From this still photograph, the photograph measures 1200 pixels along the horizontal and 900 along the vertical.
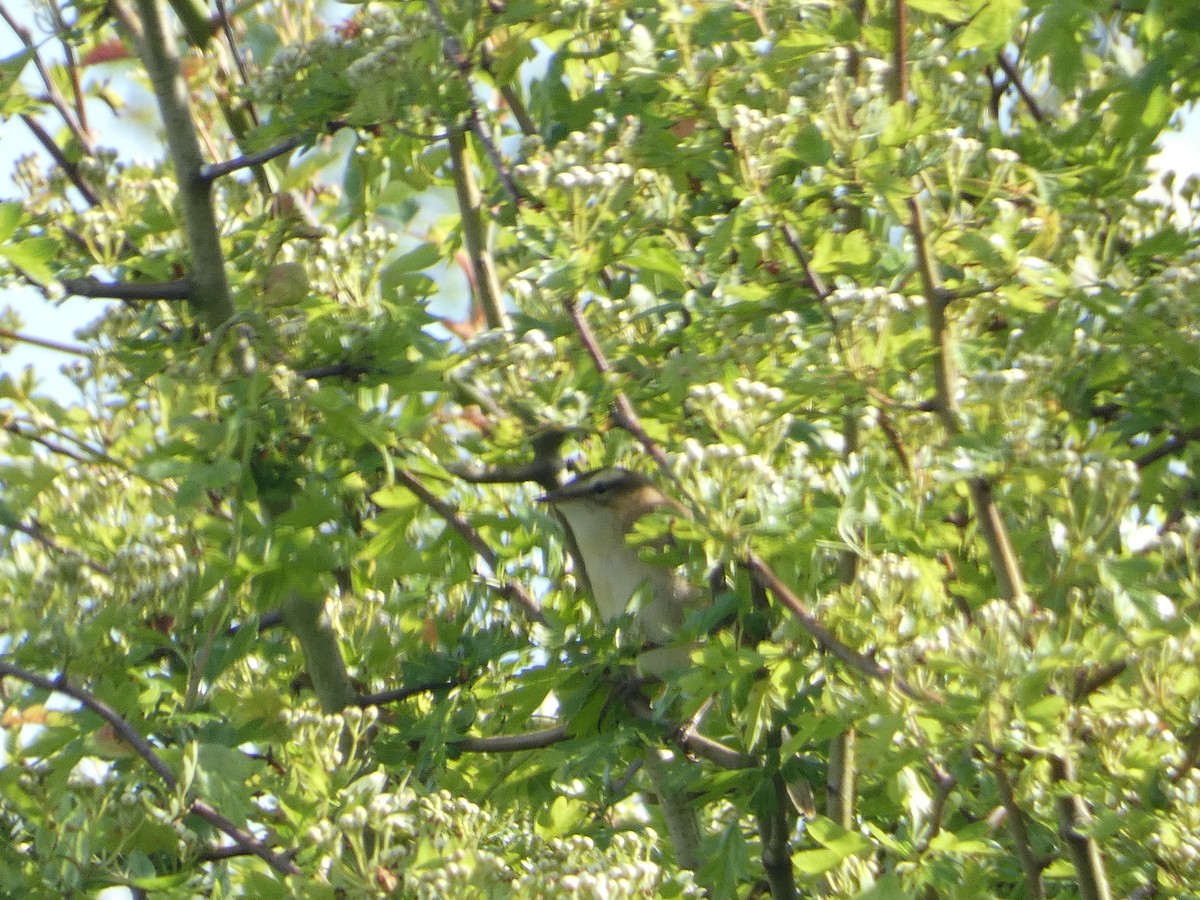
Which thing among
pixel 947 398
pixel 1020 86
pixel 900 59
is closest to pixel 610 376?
pixel 947 398

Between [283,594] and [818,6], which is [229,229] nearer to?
[283,594]

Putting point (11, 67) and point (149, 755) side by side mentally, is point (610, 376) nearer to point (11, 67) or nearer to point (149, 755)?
point (149, 755)

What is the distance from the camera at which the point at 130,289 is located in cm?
350

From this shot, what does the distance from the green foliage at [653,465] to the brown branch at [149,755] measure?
0.11 feet

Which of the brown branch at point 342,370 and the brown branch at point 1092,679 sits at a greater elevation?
the brown branch at point 342,370

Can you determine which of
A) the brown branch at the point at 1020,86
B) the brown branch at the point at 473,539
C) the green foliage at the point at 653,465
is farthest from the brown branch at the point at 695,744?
the brown branch at the point at 1020,86

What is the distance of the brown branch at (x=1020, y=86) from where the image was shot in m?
4.10

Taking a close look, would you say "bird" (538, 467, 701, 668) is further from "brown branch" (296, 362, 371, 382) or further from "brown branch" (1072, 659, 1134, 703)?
"brown branch" (1072, 659, 1134, 703)

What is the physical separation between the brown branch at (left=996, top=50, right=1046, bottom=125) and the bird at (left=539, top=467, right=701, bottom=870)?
1.47m

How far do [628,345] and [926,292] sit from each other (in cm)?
84

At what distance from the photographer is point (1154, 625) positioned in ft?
8.06

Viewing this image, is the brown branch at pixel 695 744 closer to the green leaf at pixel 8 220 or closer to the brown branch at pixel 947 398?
the brown branch at pixel 947 398

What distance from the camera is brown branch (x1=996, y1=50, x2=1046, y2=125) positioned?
13.5 feet

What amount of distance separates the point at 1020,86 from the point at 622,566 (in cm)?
181
